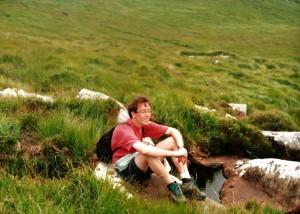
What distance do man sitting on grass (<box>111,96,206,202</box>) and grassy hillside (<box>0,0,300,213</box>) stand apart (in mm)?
810

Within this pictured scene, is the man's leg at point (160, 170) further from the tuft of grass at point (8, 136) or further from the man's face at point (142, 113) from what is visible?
the tuft of grass at point (8, 136)

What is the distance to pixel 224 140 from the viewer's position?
9.34 meters

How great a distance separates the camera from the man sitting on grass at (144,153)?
6199mm

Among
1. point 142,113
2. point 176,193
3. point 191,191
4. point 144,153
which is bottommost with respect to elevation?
point 191,191

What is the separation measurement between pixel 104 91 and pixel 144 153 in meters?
7.27

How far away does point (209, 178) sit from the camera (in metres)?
8.38

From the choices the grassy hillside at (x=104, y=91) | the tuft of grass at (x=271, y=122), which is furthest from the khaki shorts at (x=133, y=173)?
the tuft of grass at (x=271, y=122)

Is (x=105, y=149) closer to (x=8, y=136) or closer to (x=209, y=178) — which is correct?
(x=8, y=136)

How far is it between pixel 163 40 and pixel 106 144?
33035 millimetres

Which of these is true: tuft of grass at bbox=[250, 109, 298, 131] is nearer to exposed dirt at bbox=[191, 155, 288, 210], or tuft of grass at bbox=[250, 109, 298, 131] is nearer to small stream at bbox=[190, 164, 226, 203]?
exposed dirt at bbox=[191, 155, 288, 210]

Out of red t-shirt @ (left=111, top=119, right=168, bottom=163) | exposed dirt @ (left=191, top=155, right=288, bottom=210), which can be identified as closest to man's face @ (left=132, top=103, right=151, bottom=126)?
red t-shirt @ (left=111, top=119, right=168, bottom=163)

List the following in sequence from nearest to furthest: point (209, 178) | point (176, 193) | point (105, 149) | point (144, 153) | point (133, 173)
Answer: point (176, 193), point (144, 153), point (133, 173), point (105, 149), point (209, 178)

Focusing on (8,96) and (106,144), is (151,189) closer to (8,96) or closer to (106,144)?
(106,144)

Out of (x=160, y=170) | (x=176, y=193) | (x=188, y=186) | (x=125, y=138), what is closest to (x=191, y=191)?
(x=188, y=186)
